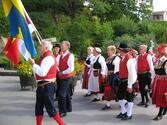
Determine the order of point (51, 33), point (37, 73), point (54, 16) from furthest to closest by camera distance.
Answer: point (54, 16)
point (51, 33)
point (37, 73)

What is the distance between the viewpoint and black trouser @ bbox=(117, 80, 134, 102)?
1012cm

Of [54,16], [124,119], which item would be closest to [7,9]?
[124,119]

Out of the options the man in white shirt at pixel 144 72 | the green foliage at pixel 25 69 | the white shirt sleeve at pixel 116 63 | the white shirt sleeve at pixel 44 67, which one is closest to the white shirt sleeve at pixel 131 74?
the white shirt sleeve at pixel 116 63

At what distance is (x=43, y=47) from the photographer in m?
8.66

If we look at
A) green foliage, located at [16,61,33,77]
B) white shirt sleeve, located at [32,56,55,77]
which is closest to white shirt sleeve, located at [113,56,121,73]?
white shirt sleeve, located at [32,56,55,77]

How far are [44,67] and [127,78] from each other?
7.66ft

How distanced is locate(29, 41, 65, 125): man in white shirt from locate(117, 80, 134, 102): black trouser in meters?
1.95

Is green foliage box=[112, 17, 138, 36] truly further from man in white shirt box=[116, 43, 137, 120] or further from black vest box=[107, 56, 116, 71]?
man in white shirt box=[116, 43, 137, 120]

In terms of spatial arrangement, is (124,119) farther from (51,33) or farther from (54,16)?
(54,16)

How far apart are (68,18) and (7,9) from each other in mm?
26002

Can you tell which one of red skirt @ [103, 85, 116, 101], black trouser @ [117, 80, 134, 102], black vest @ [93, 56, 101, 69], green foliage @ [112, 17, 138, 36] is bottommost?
red skirt @ [103, 85, 116, 101]

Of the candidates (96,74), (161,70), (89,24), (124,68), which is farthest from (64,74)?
(89,24)

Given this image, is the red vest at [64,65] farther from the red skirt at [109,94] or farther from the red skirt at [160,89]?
the red skirt at [160,89]

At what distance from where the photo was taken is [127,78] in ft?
33.1
